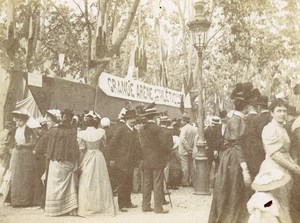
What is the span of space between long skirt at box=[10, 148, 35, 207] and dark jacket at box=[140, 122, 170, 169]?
1.79 meters

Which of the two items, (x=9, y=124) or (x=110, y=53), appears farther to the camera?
(x=110, y=53)

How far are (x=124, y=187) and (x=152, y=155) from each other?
0.70 metres

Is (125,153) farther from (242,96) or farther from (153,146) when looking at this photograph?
(242,96)

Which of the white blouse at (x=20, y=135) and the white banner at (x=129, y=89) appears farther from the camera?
the white banner at (x=129, y=89)

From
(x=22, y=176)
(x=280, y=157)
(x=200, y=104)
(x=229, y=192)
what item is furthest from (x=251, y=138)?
(x=22, y=176)

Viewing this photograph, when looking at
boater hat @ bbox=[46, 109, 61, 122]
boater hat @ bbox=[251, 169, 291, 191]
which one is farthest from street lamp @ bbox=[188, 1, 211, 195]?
boater hat @ bbox=[251, 169, 291, 191]

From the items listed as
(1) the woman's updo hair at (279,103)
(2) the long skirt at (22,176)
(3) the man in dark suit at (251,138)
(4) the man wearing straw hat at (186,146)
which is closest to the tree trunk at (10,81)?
(2) the long skirt at (22,176)

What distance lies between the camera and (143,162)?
6645mm

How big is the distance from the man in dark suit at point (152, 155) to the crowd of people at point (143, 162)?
0.01 metres

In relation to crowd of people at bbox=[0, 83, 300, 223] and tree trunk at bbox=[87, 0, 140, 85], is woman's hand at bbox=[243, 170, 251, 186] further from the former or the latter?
tree trunk at bbox=[87, 0, 140, 85]

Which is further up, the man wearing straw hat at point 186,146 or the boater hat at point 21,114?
the boater hat at point 21,114

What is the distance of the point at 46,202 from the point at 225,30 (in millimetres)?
7115

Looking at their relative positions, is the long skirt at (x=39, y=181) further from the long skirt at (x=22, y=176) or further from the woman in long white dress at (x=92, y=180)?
the woman in long white dress at (x=92, y=180)

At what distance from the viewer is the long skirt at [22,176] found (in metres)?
7.01
